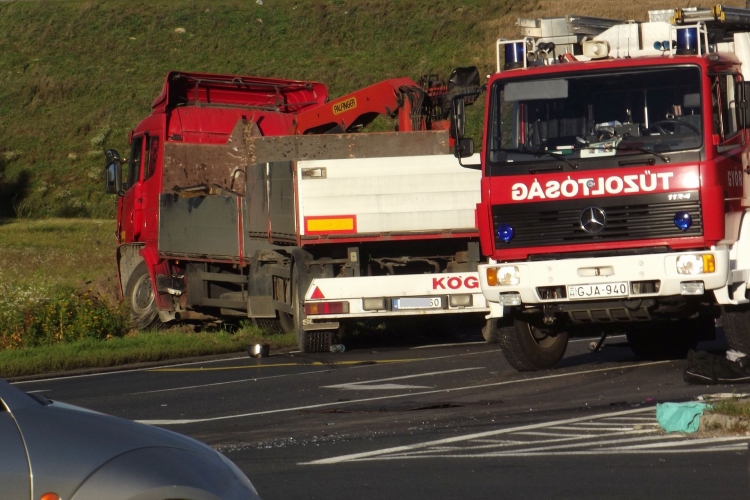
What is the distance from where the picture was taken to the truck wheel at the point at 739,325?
11305 millimetres

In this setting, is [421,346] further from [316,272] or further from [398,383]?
[398,383]

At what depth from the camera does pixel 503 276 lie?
1141 cm

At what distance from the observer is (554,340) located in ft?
42.3

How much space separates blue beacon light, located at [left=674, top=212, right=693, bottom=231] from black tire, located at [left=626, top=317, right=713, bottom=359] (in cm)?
268

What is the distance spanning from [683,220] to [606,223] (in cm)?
68

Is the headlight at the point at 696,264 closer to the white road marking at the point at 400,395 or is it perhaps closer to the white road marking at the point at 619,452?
the white road marking at the point at 400,395

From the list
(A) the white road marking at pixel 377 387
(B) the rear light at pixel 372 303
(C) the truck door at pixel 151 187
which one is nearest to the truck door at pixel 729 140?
(A) the white road marking at pixel 377 387

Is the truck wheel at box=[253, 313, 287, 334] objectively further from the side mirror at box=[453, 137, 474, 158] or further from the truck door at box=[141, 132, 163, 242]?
the side mirror at box=[453, 137, 474, 158]

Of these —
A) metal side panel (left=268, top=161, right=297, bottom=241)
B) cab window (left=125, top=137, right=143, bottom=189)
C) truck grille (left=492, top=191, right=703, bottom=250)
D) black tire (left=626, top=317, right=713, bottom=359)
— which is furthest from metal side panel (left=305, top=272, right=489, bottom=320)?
cab window (left=125, top=137, right=143, bottom=189)

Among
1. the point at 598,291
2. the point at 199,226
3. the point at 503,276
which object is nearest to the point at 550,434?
the point at 598,291

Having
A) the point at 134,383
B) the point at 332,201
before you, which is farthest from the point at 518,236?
the point at 134,383

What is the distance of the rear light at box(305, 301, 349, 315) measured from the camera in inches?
557

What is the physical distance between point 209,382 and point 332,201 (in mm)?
2706

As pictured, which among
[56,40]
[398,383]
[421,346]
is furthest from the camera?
[56,40]
